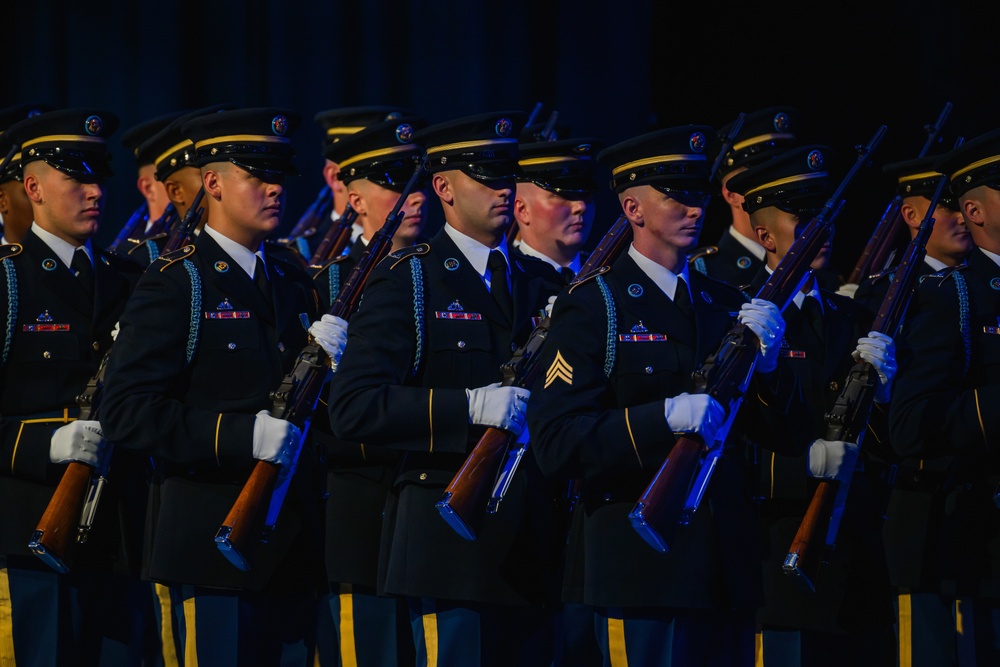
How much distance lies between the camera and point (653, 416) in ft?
14.5

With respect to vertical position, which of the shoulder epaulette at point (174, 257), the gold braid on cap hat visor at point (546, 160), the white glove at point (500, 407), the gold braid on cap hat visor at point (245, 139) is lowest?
the white glove at point (500, 407)

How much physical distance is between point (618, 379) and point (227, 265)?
153 cm

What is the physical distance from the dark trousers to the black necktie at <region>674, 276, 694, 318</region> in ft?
3.07

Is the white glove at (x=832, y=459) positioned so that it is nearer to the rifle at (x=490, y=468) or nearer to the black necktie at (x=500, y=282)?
the rifle at (x=490, y=468)

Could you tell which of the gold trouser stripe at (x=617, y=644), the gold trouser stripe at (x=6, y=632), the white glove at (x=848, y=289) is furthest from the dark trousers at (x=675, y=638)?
the white glove at (x=848, y=289)

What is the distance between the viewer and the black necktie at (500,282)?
17.2 feet

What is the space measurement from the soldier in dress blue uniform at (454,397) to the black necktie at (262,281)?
0.46m

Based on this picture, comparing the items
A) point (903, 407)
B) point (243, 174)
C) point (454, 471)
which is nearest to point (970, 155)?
point (903, 407)

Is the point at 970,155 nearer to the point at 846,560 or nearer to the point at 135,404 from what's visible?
the point at 846,560

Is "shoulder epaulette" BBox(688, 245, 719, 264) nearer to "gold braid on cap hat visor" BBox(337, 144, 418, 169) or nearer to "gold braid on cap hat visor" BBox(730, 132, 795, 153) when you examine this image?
"gold braid on cap hat visor" BBox(730, 132, 795, 153)

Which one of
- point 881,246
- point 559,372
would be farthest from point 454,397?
point 881,246

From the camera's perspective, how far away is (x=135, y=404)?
5.05 metres

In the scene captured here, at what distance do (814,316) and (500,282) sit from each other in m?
1.21

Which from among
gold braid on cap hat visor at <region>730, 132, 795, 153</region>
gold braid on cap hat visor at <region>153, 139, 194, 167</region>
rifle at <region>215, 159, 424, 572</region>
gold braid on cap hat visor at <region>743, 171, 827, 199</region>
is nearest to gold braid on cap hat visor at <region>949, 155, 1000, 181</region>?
gold braid on cap hat visor at <region>743, 171, 827, 199</region>
